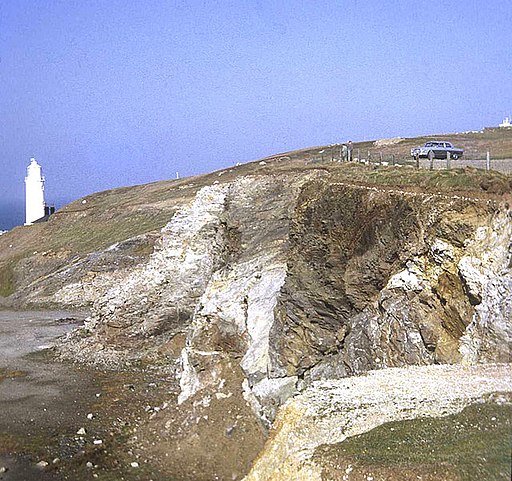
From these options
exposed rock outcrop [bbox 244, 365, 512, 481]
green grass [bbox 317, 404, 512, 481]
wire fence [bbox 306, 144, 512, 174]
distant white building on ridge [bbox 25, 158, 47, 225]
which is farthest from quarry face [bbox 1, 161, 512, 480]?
distant white building on ridge [bbox 25, 158, 47, 225]

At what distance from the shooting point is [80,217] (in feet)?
280

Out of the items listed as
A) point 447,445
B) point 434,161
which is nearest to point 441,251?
point 447,445

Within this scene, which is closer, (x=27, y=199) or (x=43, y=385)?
(x=43, y=385)

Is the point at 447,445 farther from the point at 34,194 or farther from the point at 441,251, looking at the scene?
the point at 34,194

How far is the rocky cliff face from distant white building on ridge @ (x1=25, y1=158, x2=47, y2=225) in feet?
206

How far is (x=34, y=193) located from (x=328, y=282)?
80.7 m

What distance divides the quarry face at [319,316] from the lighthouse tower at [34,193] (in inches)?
2496

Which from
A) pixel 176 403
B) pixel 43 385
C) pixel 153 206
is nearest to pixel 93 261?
pixel 153 206

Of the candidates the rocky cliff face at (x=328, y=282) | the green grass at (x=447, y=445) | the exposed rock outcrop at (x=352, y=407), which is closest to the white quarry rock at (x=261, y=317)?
the rocky cliff face at (x=328, y=282)

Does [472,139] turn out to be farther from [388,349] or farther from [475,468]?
[475,468]

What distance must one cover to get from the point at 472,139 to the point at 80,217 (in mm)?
44977

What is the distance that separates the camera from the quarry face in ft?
52.2

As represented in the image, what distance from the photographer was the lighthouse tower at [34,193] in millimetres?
99500

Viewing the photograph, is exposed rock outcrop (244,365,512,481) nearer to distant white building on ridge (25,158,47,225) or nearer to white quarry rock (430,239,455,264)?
white quarry rock (430,239,455,264)
